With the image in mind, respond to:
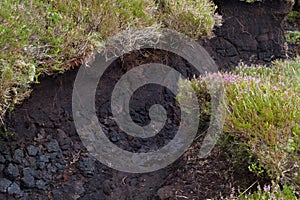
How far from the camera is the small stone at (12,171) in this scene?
323 centimetres

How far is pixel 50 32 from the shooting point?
347 cm

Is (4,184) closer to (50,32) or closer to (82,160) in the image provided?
(82,160)

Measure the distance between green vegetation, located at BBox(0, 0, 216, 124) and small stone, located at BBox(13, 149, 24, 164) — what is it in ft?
1.03

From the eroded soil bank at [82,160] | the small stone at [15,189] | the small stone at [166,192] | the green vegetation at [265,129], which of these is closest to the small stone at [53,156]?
the eroded soil bank at [82,160]

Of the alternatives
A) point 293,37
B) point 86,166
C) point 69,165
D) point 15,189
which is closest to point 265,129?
point 86,166

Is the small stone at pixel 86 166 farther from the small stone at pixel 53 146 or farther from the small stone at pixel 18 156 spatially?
the small stone at pixel 18 156

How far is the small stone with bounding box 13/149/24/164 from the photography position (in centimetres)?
331

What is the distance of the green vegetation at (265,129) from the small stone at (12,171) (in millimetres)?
1772

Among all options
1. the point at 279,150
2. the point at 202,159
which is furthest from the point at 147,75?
the point at 279,150

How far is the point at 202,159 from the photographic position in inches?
149

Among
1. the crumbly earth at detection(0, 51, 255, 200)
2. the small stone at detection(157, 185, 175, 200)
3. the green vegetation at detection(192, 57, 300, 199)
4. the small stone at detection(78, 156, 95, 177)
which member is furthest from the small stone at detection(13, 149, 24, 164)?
the green vegetation at detection(192, 57, 300, 199)

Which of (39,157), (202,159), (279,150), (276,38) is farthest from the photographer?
(276,38)

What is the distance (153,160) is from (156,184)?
33 centimetres

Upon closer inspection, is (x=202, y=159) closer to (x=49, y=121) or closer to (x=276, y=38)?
(x=49, y=121)
